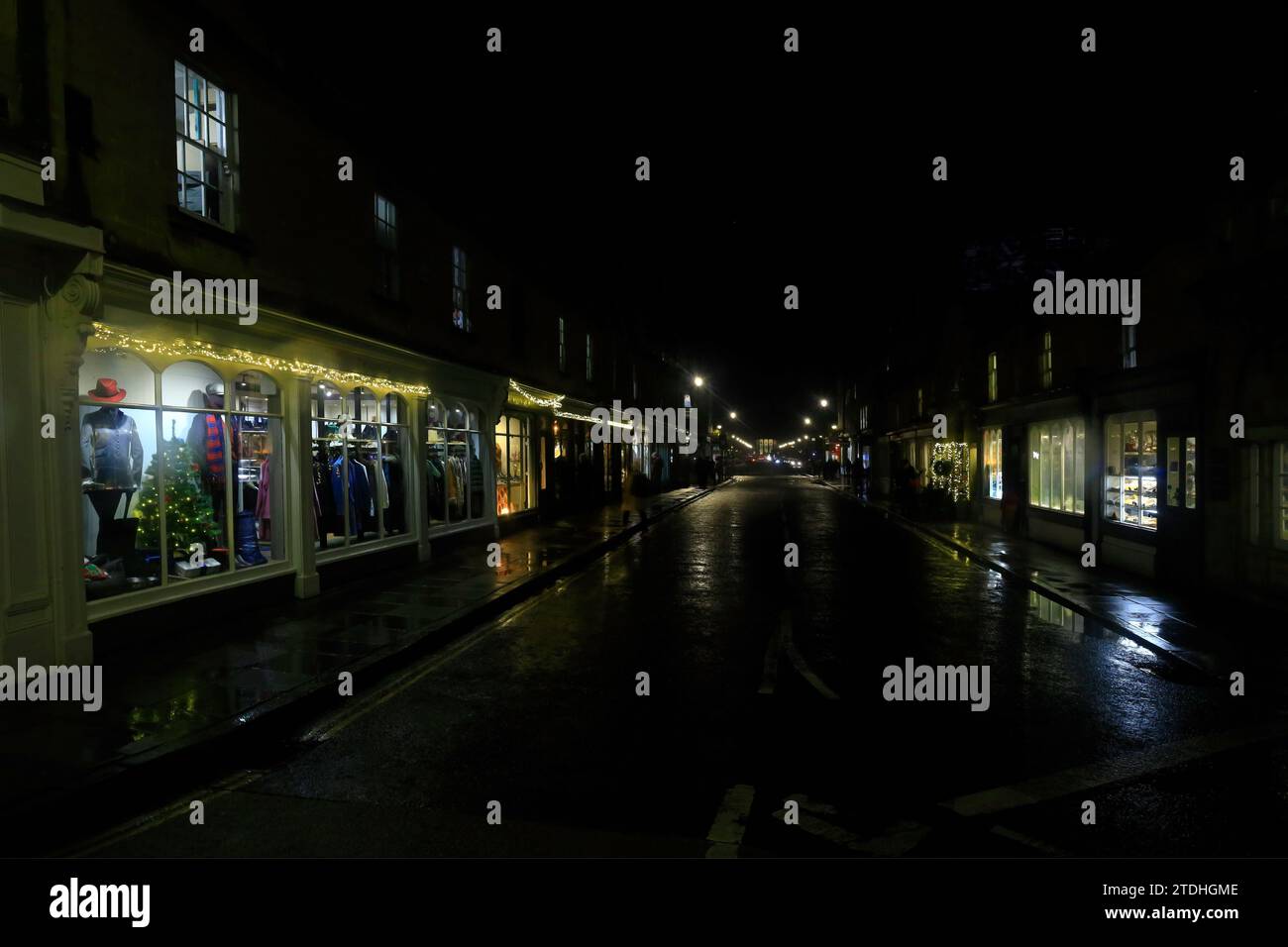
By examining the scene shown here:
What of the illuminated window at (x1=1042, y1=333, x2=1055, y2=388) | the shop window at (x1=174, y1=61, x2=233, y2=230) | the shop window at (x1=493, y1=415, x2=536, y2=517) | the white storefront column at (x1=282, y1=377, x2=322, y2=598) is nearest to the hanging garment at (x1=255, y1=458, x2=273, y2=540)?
the white storefront column at (x1=282, y1=377, x2=322, y2=598)

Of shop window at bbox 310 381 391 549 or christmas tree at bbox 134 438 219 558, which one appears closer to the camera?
christmas tree at bbox 134 438 219 558

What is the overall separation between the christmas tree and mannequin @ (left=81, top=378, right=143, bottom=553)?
176 millimetres

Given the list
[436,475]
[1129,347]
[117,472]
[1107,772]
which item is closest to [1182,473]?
[1129,347]

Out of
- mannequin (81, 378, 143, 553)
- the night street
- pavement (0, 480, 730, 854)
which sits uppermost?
mannequin (81, 378, 143, 553)

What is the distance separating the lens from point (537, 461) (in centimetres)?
2145

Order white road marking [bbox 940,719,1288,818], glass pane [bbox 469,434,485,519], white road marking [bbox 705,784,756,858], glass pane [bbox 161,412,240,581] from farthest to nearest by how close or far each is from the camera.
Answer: glass pane [bbox 469,434,485,519] → glass pane [bbox 161,412,240,581] → white road marking [bbox 940,719,1288,818] → white road marking [bbox 705,784,756,858]

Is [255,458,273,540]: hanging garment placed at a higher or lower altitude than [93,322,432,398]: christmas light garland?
lower

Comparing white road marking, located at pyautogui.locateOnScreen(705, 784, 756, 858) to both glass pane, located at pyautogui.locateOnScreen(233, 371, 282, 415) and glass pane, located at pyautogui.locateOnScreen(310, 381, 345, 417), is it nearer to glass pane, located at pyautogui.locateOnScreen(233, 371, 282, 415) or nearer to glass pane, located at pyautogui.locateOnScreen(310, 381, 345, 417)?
glass pane, located at pyautogui.locateOnScreen(233, 371, 282, 415)

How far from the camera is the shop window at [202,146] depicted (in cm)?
839

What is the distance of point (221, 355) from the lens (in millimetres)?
8805

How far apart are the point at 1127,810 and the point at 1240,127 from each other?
10.3 meters

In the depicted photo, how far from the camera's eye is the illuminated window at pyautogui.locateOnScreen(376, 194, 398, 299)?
12805mm
